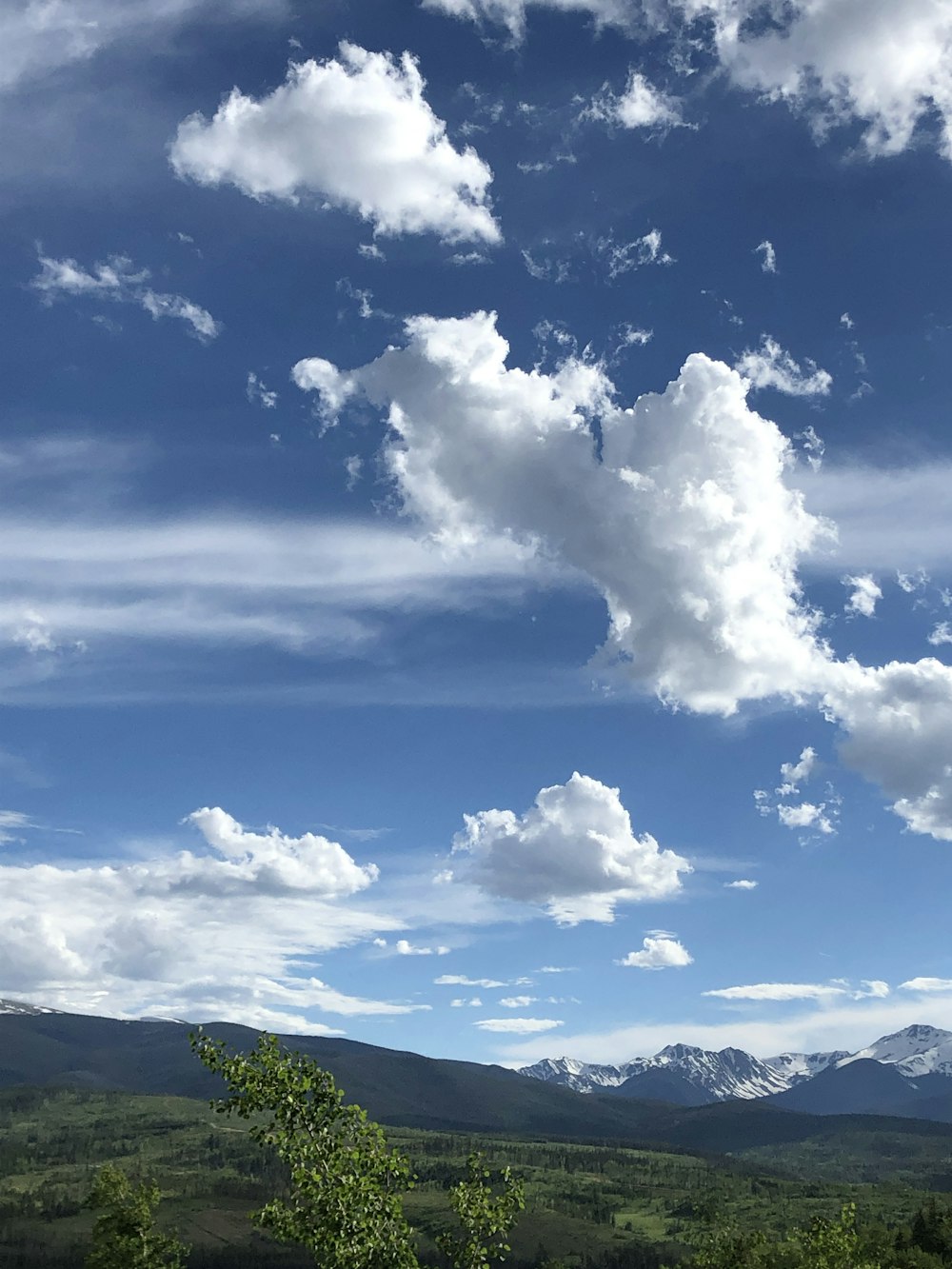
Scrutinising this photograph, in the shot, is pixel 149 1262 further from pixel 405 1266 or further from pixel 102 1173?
pixel 405 1266

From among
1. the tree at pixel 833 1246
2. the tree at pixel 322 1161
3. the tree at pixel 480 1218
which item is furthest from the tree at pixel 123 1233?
the tree at pixel 322 1161

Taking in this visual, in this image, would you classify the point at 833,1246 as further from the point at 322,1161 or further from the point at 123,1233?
the point at 322,1161

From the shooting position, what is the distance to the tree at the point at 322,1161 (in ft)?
86.3

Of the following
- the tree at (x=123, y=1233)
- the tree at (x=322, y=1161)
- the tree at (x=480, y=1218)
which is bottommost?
the tree at (x=123, y=1233)

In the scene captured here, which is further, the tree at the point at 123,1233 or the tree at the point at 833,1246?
the tree at the point at 123,1233

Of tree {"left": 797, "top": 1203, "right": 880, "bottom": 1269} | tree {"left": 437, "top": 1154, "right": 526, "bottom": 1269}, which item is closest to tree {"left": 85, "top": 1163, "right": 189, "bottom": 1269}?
Answer: tree {"left": 797, "top": 1203, "right": 880, "bottom": 1269}

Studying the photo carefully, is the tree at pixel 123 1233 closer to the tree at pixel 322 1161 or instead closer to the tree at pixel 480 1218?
the tree at pixel 480 1218

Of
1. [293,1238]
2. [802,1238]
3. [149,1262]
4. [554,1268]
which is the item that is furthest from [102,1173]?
[554,1268]

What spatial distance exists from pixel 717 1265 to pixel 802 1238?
674 inches

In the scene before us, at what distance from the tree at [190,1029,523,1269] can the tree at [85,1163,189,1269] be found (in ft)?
189

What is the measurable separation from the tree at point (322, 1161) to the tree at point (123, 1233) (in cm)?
5771

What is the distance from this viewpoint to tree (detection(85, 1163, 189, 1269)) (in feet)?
245

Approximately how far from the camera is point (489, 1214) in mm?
31219

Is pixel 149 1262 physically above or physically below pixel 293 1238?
below
